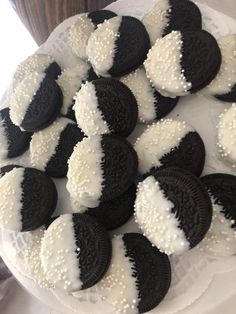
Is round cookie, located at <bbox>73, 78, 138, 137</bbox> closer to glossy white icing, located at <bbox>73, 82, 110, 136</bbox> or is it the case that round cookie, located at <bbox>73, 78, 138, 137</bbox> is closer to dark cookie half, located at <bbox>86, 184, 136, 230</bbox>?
glossy white icing, located at <bbox>73, 82, 110, 136</bbox>

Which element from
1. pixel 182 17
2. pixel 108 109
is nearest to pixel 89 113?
pixel 108 109

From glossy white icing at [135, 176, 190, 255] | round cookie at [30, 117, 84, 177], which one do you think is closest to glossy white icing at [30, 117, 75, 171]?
round cookie at [30, 117, 84, 177]

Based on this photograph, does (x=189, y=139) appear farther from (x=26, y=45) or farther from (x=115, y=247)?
(x=26, y=45)

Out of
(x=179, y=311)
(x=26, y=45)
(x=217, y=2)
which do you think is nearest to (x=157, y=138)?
(x=179, y=311)

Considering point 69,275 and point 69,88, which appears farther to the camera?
point 69,88

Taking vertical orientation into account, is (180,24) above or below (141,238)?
above

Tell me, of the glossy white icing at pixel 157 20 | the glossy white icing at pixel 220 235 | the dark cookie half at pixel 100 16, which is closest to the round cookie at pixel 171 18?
the glossy white icing at pixel 157 20

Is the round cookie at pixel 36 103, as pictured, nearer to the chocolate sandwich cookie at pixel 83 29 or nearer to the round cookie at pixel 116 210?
the chocolate sandwich cookie at pixel 83 29

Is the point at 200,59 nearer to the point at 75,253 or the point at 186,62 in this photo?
the point at 186,62
